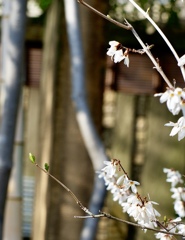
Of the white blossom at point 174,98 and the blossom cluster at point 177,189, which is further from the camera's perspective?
the blossom cluster at point 177,189

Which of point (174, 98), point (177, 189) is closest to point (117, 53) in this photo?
point (174, 98)

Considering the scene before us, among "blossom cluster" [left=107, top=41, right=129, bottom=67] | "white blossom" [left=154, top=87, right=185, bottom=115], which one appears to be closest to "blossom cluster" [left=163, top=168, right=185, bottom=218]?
"blossom cluster" [left=107, top=41, right=129, bottom=67]

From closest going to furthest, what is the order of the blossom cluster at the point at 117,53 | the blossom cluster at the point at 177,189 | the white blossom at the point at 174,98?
1. the white blossom at the point at 174,98
2. the blossom cluster at the point at 117,53
3. the blossom cluster at the point at 177,189

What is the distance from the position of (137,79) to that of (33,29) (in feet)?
2.54

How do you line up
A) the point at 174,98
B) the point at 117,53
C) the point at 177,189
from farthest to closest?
the point at 177,189, the point at 117,53, the point at 174,98

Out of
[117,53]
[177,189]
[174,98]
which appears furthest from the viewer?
[177,189]

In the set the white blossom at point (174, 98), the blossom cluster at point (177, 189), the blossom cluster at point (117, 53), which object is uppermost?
the blossom cluster at point (117, 53)

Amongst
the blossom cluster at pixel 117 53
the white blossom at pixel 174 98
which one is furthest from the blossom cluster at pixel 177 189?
the white blossom at pixel 174 98

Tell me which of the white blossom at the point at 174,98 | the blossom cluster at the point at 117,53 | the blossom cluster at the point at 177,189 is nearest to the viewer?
the white blossom at the point at 174,98

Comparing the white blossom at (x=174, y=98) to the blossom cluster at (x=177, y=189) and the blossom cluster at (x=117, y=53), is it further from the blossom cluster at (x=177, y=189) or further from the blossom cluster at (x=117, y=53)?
the blossom cluster at (x=177, y=189)

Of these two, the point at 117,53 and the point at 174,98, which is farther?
the point at 117,53

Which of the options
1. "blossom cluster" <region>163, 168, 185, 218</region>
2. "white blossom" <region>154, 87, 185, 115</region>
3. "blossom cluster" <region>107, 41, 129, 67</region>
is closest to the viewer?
"white blossom" <region>154, 87, 185, 115</region>

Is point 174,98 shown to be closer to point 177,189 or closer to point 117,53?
point 117,53

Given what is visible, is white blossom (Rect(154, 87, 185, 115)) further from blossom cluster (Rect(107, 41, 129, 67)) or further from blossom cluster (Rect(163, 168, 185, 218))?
blossom cluster (Rect(163, 168, 185, 218))
